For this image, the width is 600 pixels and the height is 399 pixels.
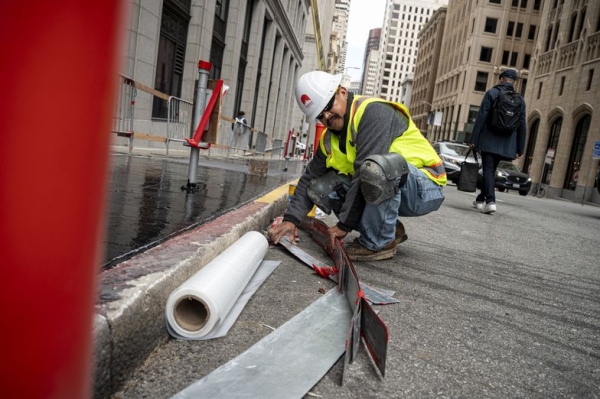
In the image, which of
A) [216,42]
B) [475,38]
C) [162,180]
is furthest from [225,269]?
[475,38]

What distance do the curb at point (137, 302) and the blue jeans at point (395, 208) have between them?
1.23 m

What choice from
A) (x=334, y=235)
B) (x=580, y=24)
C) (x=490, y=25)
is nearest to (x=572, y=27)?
(x=580, y=24)

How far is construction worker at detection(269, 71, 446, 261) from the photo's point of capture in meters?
3.14

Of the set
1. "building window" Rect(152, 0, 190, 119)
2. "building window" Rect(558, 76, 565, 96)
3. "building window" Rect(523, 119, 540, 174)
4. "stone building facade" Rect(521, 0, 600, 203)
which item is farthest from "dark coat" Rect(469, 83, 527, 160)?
"building window" Rect(523, 119, 540, 174)

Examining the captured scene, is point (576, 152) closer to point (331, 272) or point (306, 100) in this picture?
point (306, 100)

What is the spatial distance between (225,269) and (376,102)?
174 cm

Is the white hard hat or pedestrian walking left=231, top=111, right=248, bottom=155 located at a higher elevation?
the white hard hat

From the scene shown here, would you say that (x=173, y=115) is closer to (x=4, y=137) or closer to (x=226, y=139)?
(x=226, y=139)

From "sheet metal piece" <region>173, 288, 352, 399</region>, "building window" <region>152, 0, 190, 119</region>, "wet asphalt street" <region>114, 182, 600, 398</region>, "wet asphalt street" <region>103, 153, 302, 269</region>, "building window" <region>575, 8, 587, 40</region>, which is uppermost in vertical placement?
"building window" <region>575, 8, 587, 40</region>

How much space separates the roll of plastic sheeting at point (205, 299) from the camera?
1.69 meters

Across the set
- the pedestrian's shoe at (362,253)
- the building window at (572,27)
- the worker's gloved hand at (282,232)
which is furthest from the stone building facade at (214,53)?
the building window at (572,27)

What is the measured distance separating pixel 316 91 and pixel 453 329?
1.84 m

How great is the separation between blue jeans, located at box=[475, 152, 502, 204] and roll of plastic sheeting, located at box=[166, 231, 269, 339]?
598 cm

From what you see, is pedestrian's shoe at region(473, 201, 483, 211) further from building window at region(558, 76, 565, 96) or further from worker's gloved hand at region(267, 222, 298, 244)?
building window at region(558, 76, 565, 96)
